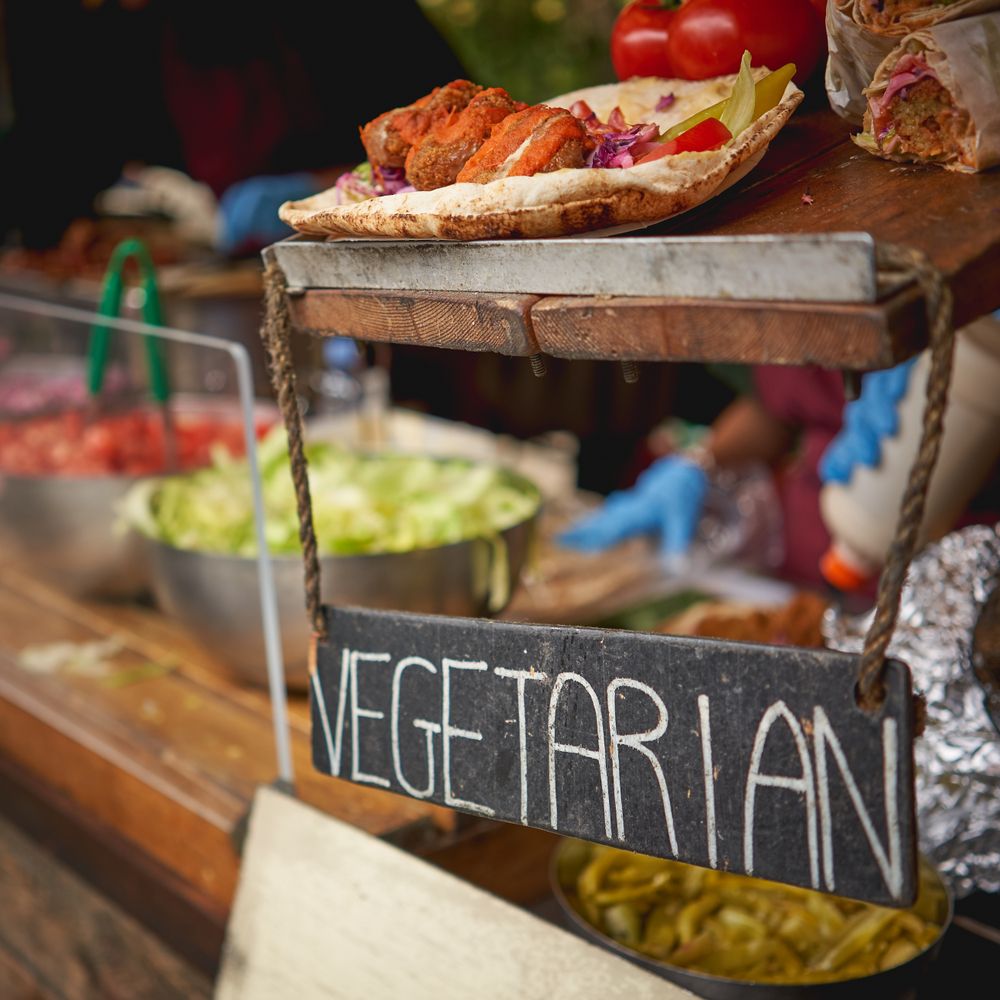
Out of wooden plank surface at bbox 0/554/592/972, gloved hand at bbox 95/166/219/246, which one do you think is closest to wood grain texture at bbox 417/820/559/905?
Result: wooden plank surface at bbox 0/554/592/972

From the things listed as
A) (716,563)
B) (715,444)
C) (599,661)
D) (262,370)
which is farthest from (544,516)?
(262,370)

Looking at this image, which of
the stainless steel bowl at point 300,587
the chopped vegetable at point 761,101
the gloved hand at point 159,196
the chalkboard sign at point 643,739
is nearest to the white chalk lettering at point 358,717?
the chalkboard sign at point 643,739

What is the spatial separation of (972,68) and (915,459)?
0.31 meters

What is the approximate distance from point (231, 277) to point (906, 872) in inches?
169

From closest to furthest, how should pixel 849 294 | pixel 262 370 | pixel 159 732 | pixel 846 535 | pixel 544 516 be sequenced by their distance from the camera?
pixel 849 294
pixel 159 732
pixel 846 535
pixel 544 516
pixel 262 370

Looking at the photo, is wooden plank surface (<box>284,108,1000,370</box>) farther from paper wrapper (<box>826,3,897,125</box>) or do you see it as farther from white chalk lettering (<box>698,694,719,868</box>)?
white chalk lettering (<box>698,694,719,868</box>)

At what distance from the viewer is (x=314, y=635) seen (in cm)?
101

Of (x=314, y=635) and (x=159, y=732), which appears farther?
(x=159, y=732)

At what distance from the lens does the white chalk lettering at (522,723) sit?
0.87 metres

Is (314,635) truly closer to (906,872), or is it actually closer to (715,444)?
(906,872)

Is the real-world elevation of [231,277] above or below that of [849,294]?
below

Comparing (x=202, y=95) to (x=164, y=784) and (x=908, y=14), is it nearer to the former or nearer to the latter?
(x=164, y=784)

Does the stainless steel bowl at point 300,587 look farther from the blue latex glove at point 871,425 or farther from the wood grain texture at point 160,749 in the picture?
the blue latex glove at point 871,425

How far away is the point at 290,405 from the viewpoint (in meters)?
0.99
